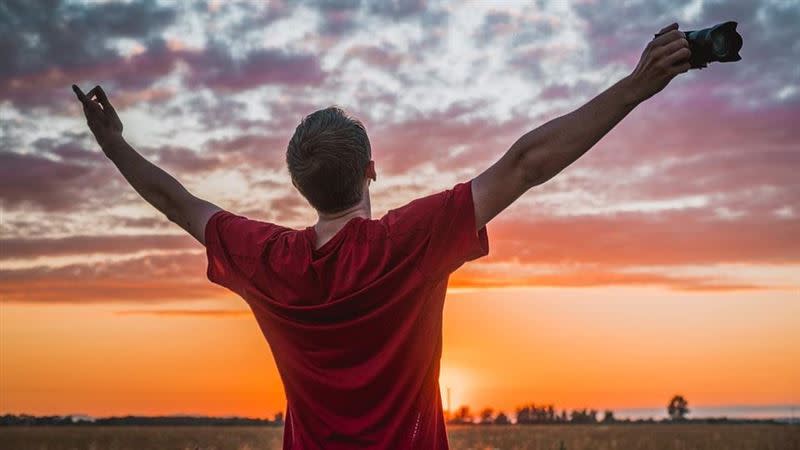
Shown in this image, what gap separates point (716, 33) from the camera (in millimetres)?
2438

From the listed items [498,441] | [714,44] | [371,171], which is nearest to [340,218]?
[371,171]

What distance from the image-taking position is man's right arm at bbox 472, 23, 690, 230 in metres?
2.46

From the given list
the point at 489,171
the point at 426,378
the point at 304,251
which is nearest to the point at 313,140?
the point at 304,251

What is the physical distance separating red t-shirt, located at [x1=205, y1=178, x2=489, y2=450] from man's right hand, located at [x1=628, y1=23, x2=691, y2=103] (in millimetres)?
496

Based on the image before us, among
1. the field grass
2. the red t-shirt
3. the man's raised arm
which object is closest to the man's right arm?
the red t-shirt

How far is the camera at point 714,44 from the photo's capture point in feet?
7.98

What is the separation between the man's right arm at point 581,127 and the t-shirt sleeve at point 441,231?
80 mm

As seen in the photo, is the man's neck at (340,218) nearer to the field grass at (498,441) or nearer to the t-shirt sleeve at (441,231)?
the t-shirt sleeve at (441,231)

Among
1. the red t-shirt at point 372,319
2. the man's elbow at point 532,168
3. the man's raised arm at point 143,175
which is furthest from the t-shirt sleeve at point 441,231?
the man's raised arm at point 143,175

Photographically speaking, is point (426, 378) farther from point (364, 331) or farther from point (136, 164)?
point (136, 164)

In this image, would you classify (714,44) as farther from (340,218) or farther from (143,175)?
→ (143,175)

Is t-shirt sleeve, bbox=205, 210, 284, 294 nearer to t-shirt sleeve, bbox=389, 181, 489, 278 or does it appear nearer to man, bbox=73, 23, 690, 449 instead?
man, bbox=73, 23, 690, 449

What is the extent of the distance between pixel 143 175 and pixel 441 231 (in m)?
1.23

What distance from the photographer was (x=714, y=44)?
2432mm
